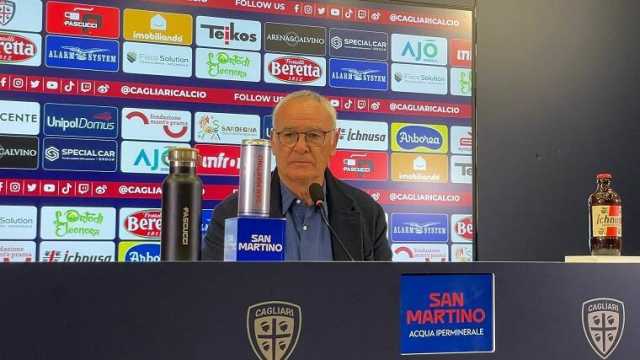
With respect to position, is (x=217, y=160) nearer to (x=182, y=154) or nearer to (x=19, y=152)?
(x=19, y=152)

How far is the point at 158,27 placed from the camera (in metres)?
2.96

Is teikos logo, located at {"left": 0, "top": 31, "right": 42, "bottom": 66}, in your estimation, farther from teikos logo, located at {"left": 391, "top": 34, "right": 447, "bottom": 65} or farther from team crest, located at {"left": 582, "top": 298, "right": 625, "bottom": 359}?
team crest, located at {"left": 582, "top": 298, "right": 625, "bottom": 359}

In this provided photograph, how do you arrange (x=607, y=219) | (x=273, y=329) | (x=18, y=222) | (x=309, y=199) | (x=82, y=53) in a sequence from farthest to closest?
(x=82, y=53)
(x=18, y=222)
(x=309, y=199)
(x=607, y=219)
(x=273, y=329)

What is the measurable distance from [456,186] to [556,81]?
2.78ft

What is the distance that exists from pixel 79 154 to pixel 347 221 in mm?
1079

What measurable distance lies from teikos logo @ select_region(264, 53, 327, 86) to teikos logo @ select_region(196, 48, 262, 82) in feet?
0.16

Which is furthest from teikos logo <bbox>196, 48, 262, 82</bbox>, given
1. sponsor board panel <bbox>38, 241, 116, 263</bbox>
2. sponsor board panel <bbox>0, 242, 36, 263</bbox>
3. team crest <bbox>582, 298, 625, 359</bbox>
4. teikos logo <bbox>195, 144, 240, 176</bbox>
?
team crest <bbox>582, 298, 625, 359</bbox>

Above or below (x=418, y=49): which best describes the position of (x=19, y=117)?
below

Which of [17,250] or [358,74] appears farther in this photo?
[358,74]

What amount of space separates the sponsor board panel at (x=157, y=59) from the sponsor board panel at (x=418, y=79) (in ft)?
2.91

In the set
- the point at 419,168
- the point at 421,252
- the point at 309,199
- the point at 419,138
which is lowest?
the point at 421,252

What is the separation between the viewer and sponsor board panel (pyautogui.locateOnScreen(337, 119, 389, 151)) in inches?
125

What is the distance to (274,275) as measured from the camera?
902mm

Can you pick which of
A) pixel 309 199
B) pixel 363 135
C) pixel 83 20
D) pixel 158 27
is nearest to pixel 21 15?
pixel 83 20
